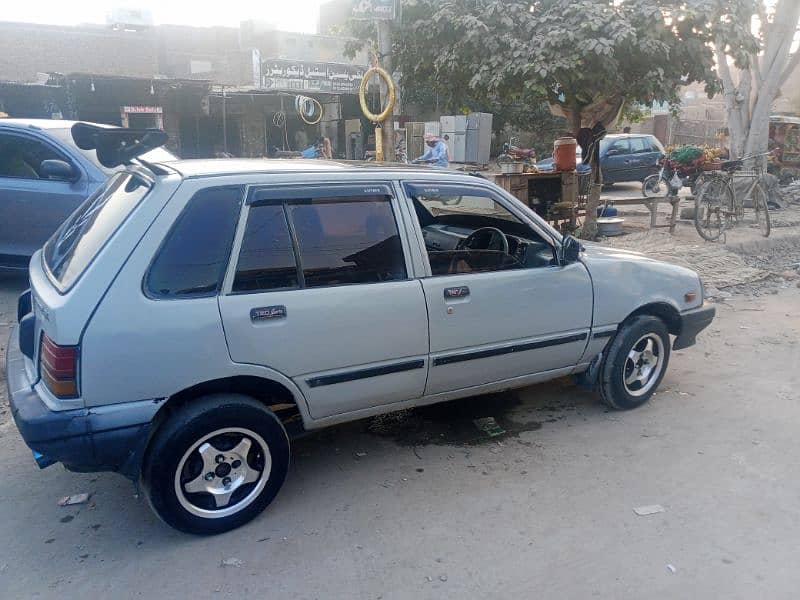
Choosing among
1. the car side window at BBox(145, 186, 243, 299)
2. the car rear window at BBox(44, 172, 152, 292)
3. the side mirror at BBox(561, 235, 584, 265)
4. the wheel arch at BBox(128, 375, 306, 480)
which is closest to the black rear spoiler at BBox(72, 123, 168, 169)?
the car rear window at BBox(44, 172, 152, 292)

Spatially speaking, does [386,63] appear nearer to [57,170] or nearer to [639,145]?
[57,170]

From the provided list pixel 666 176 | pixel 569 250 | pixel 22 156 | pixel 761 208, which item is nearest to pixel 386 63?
pixel 22 156

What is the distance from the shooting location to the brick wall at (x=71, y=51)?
27047mm

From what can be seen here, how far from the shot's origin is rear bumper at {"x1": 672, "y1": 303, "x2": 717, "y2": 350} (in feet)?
15.0

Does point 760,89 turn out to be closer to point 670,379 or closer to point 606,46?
point 606,46

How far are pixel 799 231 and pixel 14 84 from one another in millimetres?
18662

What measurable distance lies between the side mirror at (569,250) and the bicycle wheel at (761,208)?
25.6 feet

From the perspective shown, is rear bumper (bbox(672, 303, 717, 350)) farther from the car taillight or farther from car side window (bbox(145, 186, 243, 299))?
the car taillight

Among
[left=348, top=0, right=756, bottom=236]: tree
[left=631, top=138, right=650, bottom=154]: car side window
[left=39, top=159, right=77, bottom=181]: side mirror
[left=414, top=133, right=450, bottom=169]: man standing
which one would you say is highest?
[left=348, top=0, right=756, bottom=236]: tree

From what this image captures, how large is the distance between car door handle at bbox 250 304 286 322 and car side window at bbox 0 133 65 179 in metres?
4.47

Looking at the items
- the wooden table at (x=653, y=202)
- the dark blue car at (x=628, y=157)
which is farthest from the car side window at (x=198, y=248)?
the dark blue car at (x=628, y=157)

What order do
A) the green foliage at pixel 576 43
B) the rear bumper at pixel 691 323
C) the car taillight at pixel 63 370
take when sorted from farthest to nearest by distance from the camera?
the green foliage at pixel 576 43
the rear bumper at pixel 691 323
the car taillight at pixel 63 370

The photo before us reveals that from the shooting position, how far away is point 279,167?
3.35 m

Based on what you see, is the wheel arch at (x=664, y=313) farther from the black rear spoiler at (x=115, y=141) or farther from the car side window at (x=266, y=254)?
the black rear spoiler at (x=115, y=141)
